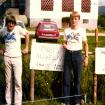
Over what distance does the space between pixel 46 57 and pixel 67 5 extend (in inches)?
1416

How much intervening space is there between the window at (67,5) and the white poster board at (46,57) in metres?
35.2

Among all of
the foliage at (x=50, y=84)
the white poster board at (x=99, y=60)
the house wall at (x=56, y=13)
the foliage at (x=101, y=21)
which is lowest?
the foliage at (x=101, y=21)

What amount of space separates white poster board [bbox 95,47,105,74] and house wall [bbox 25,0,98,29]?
33.2 meters

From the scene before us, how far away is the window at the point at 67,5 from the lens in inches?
1789

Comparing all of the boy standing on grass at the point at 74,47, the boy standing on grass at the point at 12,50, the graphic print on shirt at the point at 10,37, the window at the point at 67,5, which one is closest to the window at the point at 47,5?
the window at the point at 67,5

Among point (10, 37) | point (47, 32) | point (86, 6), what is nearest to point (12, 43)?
point (10, 37)

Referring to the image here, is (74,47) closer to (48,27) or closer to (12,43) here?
(12,43)

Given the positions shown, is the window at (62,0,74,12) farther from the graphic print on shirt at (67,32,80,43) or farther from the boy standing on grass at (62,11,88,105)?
the graphic print on shirt at (67,32,80,43)

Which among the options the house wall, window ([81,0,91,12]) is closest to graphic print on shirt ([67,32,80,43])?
the house wall

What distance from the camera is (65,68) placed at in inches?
387

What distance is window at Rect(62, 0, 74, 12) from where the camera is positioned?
149ft

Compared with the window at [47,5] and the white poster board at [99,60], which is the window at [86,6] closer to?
the window at [47,5]

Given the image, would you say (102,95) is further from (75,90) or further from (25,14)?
(25,14)

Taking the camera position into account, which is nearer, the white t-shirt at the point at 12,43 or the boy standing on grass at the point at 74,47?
the white t-shirt at the point at 12,43
